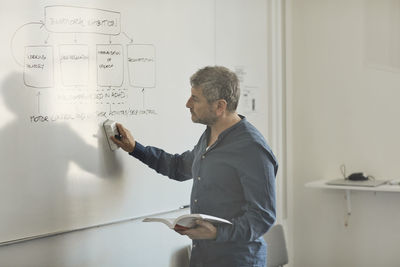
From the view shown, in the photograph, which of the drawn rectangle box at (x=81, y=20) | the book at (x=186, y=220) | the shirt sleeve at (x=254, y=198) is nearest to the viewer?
the book at (x=186, y=220)

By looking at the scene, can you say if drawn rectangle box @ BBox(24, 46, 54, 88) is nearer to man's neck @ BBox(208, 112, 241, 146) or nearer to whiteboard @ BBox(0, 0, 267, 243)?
whiteboard @ BBox(0, 0, 267, 243)

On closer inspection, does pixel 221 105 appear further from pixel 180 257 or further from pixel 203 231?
pixel 180 257

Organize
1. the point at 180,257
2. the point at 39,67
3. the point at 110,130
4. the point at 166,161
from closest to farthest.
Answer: the point at 39,67, the point at 110,130, the point at 166,161, the point at 180,257

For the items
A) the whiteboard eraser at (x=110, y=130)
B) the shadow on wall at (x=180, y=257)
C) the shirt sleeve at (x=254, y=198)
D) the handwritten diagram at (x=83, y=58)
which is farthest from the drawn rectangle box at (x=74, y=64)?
the shadow on wall at (x=180, y=257)

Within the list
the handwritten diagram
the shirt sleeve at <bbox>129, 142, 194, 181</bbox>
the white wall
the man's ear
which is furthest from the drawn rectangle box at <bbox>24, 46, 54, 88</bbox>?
the white wall

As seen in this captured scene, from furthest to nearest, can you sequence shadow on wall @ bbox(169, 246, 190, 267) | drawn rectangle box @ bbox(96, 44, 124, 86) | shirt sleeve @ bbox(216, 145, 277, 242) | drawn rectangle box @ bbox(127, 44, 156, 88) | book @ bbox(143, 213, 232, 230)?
1. shadow on wall @ bbox(169, 246, 190, 267)
2. drawn rectangle box @ bbox(127, 44, 156, 88)
3. drawn rectangle box @ bbox(96, 44, 124, 86)
4. shirt sleeve @ bbox(216, 145, 277, 242)
5. book @ bbox(143, 213, 232, 230)

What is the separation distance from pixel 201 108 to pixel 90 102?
0.49 m

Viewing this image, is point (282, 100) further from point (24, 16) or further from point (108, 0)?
point (24, 16)

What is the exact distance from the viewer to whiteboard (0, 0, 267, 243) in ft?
6.59

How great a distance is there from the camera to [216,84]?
2.12 meters

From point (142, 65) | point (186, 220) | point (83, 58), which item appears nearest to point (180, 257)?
point (186, 220)

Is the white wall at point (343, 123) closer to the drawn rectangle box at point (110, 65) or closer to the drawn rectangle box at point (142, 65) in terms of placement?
the drawn rectangle box at point (142, 65)

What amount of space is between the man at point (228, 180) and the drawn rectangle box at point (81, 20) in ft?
1.60

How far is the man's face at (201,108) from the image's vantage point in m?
2.13
